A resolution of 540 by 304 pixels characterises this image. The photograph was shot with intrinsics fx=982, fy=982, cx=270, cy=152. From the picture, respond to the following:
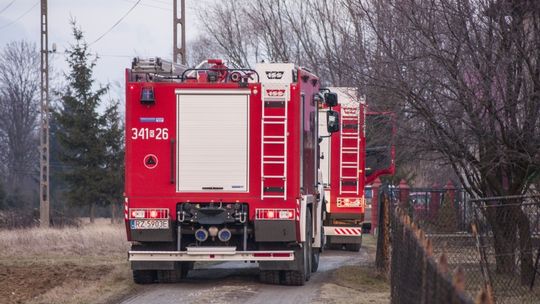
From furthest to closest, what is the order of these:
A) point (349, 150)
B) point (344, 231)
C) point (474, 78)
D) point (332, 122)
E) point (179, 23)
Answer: point (179, 23) < point (344, 231) < point (349, 150) < point (332, 122) < point (474, 78)

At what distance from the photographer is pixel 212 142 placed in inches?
602

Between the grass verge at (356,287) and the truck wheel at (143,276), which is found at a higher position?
the truck wheel at (143,276)

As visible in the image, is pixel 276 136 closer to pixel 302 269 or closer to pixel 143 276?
pixel 302 269

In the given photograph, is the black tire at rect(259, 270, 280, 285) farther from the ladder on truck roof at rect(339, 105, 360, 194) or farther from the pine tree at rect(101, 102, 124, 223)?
the pine tree at rect(101, 102, 124, 223)

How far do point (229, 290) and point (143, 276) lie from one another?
5.55ft

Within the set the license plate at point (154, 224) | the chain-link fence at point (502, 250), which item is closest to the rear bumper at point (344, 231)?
the license plate at point (154, 224)

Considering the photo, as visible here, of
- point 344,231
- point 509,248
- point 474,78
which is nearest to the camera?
point 509,248

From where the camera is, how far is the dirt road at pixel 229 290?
14.0 meters

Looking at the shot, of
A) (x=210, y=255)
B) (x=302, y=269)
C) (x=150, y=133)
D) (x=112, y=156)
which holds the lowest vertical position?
(x=302, y=269)

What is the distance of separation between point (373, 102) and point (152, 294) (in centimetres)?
494

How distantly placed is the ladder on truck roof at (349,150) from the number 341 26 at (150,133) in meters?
7.74

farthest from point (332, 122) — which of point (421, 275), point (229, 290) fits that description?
point (421, 275)

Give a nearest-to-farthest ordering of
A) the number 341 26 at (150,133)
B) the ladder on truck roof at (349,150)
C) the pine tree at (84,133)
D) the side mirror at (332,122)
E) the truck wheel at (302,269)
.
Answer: the number 341 26 at (150,133) → the truck wheel at (302,269) → the side mirror at (332,122) → the ladder on truck roof at (349,150) → the pine tree at (84,133)

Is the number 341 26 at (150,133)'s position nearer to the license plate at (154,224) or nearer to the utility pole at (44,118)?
the license plate at (154,224)
